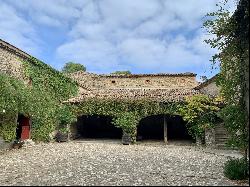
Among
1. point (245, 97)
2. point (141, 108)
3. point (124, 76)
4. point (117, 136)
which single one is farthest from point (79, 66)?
point (245, 97)

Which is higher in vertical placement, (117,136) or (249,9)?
(249,9)

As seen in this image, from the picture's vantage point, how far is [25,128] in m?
19.6

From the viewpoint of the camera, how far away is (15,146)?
17453 millimetres

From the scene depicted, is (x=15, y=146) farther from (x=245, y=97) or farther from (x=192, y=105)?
(x=245, y=97)

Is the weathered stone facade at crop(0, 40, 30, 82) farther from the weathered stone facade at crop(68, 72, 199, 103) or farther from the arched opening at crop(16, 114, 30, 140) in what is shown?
the weathered stone facade at crop(68, 72, 199, 103)

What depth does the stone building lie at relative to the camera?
61.3 feet

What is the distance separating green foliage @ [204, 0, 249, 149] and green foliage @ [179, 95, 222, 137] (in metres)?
9.10

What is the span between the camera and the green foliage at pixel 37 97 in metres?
16.6

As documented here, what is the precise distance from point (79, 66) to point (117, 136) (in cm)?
3285

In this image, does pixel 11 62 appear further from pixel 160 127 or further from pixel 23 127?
pixel 160 127

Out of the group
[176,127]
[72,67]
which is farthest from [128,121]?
[72,67]

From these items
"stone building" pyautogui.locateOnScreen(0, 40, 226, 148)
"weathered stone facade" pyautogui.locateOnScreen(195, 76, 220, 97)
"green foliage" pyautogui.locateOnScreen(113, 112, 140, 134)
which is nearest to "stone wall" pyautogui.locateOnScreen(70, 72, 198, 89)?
"stone building" pyautogui.locateOnScreen(0, 40, 226, 148)

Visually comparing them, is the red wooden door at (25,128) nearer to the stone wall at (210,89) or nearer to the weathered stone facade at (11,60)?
the weathered stone facade at (11,60)

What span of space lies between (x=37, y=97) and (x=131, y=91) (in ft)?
28.2
